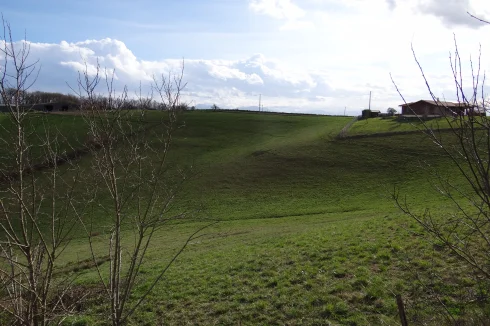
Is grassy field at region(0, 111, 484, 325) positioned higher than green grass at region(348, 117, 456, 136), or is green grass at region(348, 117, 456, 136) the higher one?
green grass at region(348, 117, 456, 136)

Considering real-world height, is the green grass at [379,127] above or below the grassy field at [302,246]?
above

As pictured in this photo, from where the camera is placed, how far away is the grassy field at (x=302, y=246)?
9289 millimetres

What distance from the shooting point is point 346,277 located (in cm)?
1076

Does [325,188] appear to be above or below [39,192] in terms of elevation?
below

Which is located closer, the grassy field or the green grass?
the grassy field

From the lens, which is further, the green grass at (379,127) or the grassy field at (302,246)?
the green grass at (379,127)

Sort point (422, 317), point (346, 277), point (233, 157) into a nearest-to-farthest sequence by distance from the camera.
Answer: point (422, 317) → point (346, 277) → point (233, 157)

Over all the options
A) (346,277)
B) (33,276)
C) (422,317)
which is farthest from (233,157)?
(33,276)

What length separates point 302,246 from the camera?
48.4ft

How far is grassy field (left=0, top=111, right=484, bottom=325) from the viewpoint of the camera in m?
9.29

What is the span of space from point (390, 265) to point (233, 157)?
118 ft

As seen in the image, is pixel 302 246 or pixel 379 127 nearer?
pixel 302 246

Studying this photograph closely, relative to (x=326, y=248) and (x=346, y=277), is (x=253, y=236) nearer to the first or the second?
(x=326, y=248)

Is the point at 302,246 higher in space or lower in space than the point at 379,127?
lower
